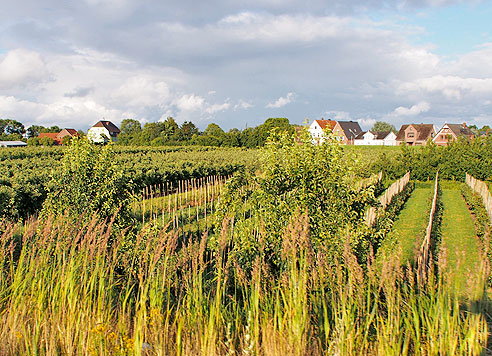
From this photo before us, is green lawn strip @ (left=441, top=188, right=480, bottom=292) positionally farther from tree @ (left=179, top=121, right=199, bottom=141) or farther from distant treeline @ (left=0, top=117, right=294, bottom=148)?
tree @ (left=179, top=121, right=199, bottom=141)

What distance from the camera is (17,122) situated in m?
107

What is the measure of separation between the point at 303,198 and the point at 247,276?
4.63 feet

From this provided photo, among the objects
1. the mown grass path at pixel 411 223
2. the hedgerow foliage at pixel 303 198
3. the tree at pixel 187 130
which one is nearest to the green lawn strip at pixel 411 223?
the mown grass path at pixel 411 223

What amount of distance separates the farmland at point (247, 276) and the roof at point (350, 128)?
86190 millimetres

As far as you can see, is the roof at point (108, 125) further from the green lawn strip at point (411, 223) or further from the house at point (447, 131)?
the green lawn strip at point (411, 223)

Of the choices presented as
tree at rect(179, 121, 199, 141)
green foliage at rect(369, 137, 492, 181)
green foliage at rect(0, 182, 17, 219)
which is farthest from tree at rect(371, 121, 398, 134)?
green foliage at rect(0, 182, 17, 219)

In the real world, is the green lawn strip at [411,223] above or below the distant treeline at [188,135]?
below

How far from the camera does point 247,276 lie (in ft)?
18.1

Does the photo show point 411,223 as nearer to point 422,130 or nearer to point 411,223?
point 411,223

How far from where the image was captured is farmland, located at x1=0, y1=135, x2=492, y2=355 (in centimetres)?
298

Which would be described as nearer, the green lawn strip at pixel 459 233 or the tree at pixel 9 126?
the green lawn strip at pixel 459 233

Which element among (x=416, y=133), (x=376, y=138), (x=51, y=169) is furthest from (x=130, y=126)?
(x=51, y=169)

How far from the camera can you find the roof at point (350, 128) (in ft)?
315

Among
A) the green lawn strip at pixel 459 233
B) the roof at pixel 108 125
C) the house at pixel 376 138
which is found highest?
the roof at pixel 108 125
